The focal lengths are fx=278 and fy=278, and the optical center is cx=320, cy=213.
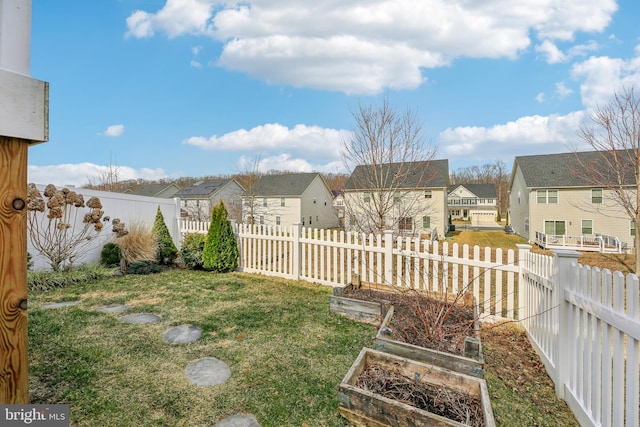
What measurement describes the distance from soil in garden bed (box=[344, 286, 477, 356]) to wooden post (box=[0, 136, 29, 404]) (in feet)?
9.69

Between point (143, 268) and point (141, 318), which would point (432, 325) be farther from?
point (143, 268)

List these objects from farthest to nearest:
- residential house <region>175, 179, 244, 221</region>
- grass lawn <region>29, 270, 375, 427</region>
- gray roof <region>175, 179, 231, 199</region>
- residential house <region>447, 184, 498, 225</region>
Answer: residential house <region>447, 184, 498, 225</region> → gray roof <region>175, 179, 231, 199</region> → residential house <region>175, 179, 244, 221</region> → grass lawn <region>29, 270, 375, 427</region>

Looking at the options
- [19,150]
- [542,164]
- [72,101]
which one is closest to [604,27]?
[19,150]

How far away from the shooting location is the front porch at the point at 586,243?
54.6 ft

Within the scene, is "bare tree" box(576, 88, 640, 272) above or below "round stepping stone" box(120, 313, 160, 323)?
above

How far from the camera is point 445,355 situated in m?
2.66

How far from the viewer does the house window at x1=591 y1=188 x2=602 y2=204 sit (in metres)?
18.4

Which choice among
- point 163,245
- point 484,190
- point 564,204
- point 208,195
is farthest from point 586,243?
point 208,195

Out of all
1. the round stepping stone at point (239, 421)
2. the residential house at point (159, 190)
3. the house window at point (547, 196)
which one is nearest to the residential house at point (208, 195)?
the residential house at point (159, 190)

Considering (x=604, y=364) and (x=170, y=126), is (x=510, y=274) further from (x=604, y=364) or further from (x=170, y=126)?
(x=170, y=126)

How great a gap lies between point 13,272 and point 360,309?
3798mm

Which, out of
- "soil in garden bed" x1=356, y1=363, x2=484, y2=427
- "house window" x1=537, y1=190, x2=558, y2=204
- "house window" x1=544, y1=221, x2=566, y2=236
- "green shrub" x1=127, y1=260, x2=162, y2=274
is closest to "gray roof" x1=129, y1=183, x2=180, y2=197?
"green shrub" x1=127, y1=260, x2=162, y2=274

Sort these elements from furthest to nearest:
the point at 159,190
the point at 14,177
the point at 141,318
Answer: the point at 159,190 → the point at 141,318 → the point at 14,177

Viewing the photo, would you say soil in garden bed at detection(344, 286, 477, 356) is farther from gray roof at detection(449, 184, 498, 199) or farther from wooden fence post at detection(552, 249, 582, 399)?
gray roof at detection(449, 184, 498, 199)
